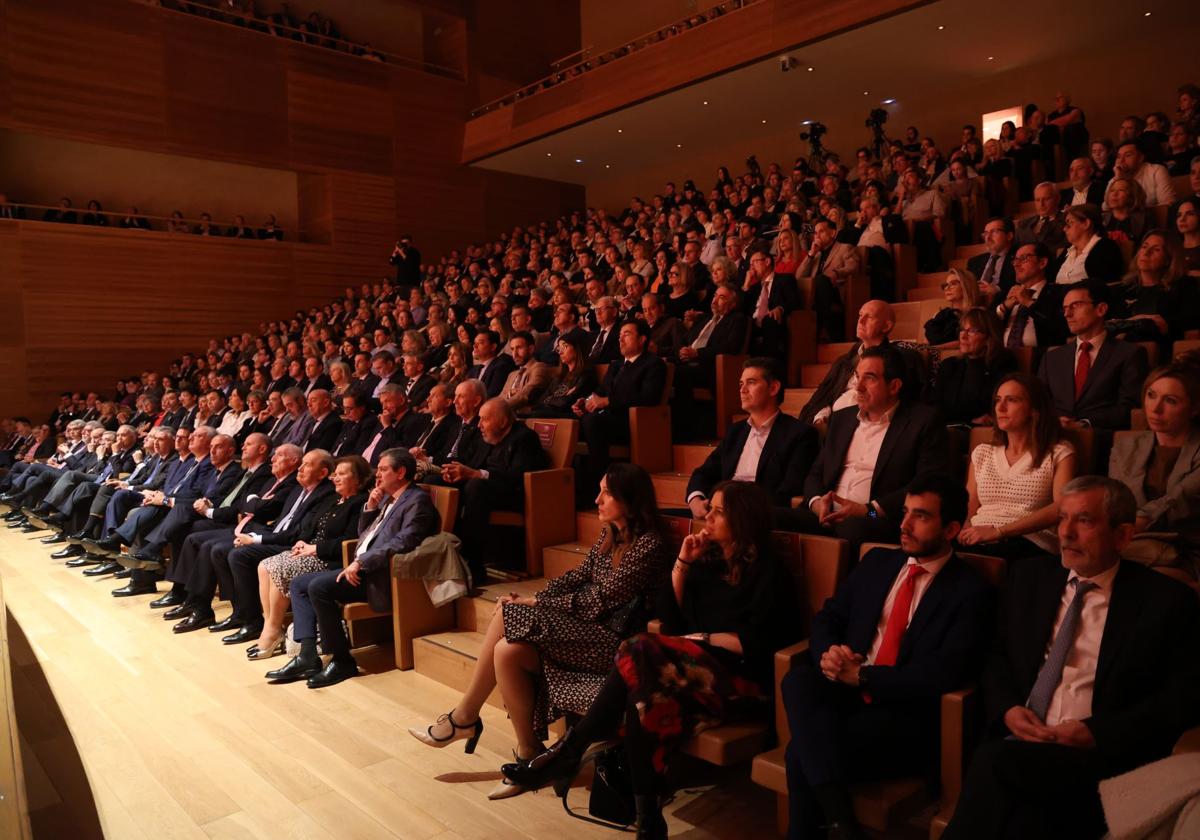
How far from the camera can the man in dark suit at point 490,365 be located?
4.03m

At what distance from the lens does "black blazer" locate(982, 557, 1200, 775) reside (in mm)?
1218

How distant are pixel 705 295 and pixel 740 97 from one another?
151 inches

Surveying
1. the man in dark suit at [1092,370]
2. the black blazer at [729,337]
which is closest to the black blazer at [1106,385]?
the man in dark suit at [1092,370]

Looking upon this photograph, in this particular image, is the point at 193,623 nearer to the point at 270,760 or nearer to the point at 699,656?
the point at 270,760

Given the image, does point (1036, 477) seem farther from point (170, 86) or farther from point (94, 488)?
point (170, 86)

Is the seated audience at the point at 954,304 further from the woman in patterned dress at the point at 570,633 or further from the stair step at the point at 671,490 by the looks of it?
the woman in patterned dress at the point at 570,633

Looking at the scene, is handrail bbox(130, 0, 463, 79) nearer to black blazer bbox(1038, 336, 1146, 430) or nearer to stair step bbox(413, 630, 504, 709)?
stair step bbox(413, 630, 504, 709)

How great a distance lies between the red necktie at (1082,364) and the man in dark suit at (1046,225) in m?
1.11

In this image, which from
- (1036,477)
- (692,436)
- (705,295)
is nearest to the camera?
(1036,477)

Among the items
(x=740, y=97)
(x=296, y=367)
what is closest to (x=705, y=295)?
(x=296, y=367)

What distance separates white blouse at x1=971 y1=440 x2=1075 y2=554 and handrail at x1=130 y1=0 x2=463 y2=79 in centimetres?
912

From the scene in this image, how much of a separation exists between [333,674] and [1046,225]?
10.3 feet

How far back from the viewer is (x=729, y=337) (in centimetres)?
339

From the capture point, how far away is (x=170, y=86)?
8266 millimetres
